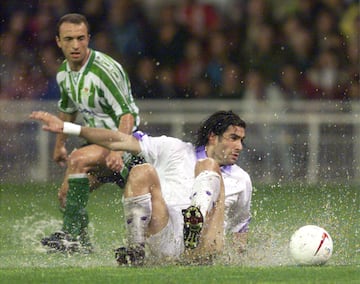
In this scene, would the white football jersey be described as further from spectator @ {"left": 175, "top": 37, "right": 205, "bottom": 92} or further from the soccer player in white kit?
spectator @ {"left": 175, "top": 37, "right": 205, "bottom": 92}

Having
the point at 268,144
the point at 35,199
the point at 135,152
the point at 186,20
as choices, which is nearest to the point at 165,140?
the point at 135,152

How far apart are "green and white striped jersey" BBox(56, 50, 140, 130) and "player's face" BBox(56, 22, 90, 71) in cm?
7

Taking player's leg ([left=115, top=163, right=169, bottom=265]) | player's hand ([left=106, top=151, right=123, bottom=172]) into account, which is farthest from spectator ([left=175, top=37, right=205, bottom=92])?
player's leg ([left=115, top=163, right=169, bottom=265])

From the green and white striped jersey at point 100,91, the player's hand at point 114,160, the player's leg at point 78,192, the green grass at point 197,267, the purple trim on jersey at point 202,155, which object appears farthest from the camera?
the green and white striped jersey at point 100,91

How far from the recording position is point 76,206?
11258 millimetres

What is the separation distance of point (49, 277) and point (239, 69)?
928cm

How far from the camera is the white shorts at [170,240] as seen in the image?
9.55 metres

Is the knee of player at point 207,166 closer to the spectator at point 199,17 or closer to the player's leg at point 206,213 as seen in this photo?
the player's leg at point 206,213

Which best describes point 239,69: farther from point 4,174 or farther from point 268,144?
point 4,174

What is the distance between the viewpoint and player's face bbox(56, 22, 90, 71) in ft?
37.5

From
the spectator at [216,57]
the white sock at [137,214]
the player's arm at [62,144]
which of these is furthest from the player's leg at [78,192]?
the spectator at [216,57]

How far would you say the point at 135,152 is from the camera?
9938 mm

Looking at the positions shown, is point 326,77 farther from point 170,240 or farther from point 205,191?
point 205,191

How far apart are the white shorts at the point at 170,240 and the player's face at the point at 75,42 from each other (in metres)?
2.24
